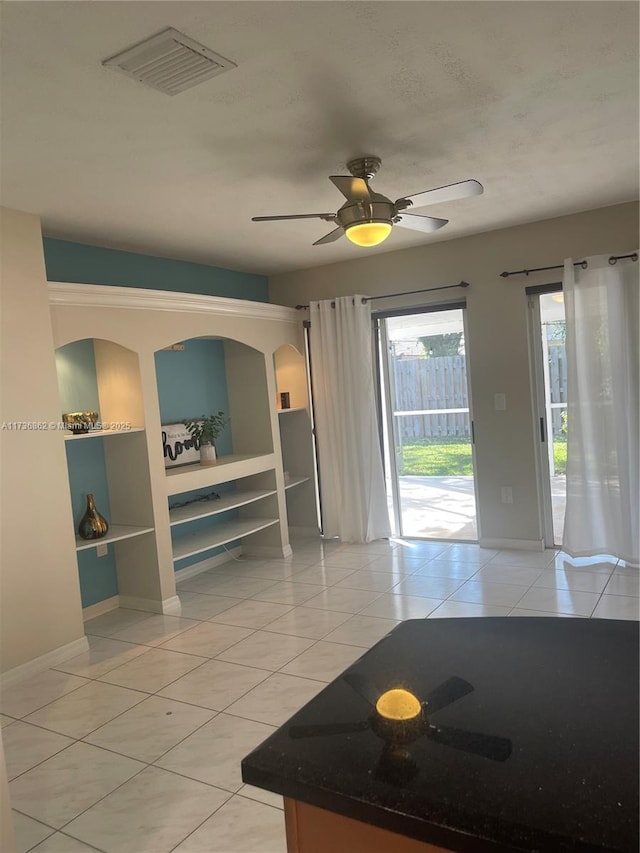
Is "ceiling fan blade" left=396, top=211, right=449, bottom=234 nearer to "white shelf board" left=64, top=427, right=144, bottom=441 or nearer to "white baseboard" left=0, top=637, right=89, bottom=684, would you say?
"white shelf board" left=64, top=427, right=144, bottom=441

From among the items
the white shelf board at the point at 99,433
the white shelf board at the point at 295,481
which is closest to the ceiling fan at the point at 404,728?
the white shelf board at the point at 99,433

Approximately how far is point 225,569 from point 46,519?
2062 millimetres

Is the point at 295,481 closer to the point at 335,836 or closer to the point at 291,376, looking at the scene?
the point at 291,376

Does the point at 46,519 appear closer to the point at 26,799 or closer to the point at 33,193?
the point at 26,799

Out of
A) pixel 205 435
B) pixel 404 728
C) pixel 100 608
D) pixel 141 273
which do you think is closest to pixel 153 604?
pixel 100 608

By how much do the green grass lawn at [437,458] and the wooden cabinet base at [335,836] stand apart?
182 inches

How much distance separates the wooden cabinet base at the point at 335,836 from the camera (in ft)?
2.94

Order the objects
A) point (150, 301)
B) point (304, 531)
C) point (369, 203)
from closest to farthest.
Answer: point (369, 203) → point (150, 301) → point (304, 531)

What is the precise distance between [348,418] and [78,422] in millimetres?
2498

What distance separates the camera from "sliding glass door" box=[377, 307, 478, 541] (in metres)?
5.42

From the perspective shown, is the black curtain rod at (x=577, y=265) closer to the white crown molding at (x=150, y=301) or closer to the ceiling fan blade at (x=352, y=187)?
the white crown molding at (x=150, y=301)

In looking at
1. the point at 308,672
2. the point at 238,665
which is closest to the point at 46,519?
A: the point at 238,665

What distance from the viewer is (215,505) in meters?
4.95

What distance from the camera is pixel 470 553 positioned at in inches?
202
